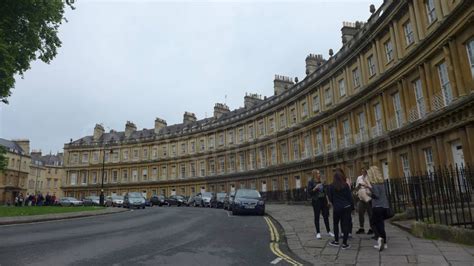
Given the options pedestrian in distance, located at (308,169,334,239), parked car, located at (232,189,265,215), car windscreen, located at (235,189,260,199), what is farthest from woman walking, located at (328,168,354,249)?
car windscreen, located at (235,189,260,199)

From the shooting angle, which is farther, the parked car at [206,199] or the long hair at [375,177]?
the parked car at [206,199]

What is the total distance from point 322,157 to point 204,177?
26.9m

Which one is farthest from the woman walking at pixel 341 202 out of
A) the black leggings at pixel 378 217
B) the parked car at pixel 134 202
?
the parked car at pixel 134 202

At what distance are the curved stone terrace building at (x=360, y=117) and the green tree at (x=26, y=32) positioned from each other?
68.3 feet

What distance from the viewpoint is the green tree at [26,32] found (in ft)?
56.9

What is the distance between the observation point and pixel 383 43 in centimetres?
2477

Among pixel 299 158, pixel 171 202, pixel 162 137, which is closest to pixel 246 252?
pixel 299 158

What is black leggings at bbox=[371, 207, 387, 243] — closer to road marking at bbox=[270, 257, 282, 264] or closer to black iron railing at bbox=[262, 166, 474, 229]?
black iron railing at bbox=[262, 166, 474, 229]

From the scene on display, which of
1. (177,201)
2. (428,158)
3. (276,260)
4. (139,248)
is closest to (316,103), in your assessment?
(428,158)

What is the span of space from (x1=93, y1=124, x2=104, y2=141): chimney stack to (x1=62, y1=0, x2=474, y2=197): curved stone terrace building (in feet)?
63.7

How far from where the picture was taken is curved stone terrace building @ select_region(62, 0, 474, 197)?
59.0 ft

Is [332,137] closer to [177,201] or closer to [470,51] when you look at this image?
[470,51]

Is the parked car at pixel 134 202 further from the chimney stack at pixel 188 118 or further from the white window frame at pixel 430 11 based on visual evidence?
the chimney stack at pixel 188 118

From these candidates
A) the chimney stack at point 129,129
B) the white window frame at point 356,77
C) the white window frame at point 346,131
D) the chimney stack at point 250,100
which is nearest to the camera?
the white window frame at point 356,77
